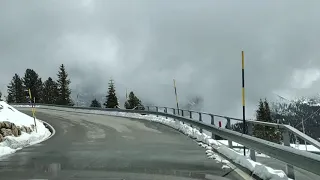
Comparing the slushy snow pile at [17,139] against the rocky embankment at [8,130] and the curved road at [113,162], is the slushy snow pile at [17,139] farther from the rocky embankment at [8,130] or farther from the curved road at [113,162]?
the curved road at [113,162]

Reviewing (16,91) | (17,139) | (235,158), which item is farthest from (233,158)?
(16,91)

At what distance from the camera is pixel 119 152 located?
1355cm

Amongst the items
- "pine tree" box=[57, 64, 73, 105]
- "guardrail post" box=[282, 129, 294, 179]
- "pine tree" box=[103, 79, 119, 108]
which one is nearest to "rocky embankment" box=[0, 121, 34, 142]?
"guardrail post" box=[282, 129, 294, 179]

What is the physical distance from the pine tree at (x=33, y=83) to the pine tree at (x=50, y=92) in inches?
56.5

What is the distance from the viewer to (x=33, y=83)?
4198 inches

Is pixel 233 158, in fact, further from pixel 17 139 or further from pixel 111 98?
pixel 111 98

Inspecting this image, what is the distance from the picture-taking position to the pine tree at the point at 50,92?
100 metres

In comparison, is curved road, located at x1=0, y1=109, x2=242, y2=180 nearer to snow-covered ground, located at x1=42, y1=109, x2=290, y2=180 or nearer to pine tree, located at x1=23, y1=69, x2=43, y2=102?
snow-covered ground, located at x1=42, y1=109, x2=290, y2=180

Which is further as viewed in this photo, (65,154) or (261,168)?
(65,154)

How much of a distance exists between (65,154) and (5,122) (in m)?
6.08

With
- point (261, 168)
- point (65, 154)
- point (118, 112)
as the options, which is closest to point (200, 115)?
point (65, 154)

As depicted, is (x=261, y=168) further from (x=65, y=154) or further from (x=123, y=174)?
(x=65, y=154)

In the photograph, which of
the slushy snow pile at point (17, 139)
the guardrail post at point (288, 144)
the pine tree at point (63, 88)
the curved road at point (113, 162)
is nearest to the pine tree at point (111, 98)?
the pine tree at point (63, 88)

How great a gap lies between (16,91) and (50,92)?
15.5m
